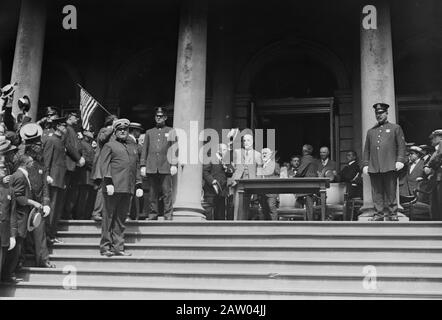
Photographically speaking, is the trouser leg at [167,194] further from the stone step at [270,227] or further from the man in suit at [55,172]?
the man in suit at [55,172]

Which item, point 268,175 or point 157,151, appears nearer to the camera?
point 157,151

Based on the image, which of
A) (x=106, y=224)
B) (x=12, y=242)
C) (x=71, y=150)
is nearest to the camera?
(x=12, y=242)

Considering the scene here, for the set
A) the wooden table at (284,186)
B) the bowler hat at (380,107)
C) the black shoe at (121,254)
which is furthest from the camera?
the bowler hat at (380,107)

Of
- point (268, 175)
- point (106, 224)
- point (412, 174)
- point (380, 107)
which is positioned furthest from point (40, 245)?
point (412, 174)

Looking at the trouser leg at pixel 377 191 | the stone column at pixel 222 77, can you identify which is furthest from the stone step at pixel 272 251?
the stone column at pixel 222 77

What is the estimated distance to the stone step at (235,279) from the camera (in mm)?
7438

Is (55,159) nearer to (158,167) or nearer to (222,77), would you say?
(158,167)

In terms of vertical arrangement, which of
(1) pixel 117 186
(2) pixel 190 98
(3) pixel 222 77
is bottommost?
(1) pixel 117 186

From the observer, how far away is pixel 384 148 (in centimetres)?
944

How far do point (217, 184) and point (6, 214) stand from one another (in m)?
4.92

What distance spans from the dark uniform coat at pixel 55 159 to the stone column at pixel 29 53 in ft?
8.09
